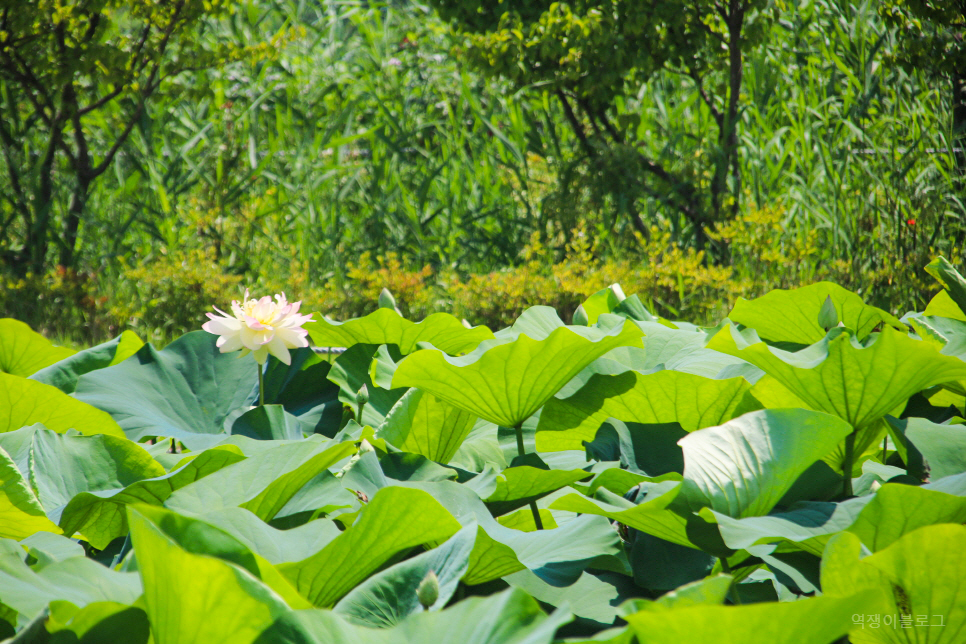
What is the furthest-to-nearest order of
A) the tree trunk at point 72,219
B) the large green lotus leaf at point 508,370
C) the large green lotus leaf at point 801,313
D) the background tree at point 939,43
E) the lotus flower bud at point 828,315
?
the tree trunk at point 72,219 < the background tree at point 939,43 < the large green lotus leaf at point 801,313 < the lotus flower bud at point 828,315 < the large green lotus leaf at point 508,370

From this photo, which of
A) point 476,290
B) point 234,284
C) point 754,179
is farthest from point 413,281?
point 754,179

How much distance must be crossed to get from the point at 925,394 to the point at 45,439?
1.01 meters

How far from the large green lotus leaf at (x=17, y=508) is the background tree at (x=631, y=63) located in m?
3.53

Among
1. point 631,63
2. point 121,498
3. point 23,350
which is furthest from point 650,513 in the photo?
point 631,63

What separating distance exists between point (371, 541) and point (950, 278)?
0.88m

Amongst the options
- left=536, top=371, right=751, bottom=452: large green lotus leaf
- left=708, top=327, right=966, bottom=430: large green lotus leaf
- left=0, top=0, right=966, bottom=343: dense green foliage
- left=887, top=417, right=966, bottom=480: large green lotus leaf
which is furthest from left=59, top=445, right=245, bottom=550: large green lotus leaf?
left=0, top=0, right=966, bottom=343: dense green foliage

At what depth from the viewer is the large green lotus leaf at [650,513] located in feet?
1.84

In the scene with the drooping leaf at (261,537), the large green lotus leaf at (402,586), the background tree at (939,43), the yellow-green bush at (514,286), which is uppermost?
the background tree at (939,43)

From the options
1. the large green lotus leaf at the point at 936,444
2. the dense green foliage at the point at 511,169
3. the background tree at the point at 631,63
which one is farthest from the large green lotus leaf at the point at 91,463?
the background tree at the point at 631,63

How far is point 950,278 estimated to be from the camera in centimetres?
100

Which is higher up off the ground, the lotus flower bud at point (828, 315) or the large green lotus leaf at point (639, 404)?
the lotus flower bud at point (828, 315)

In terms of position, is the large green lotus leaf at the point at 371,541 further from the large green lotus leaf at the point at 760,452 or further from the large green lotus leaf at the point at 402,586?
the large green lotus leaf at the point at 760,452

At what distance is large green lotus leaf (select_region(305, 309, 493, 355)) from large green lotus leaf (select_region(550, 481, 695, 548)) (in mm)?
495

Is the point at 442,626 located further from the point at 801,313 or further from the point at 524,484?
the point at 801,313
